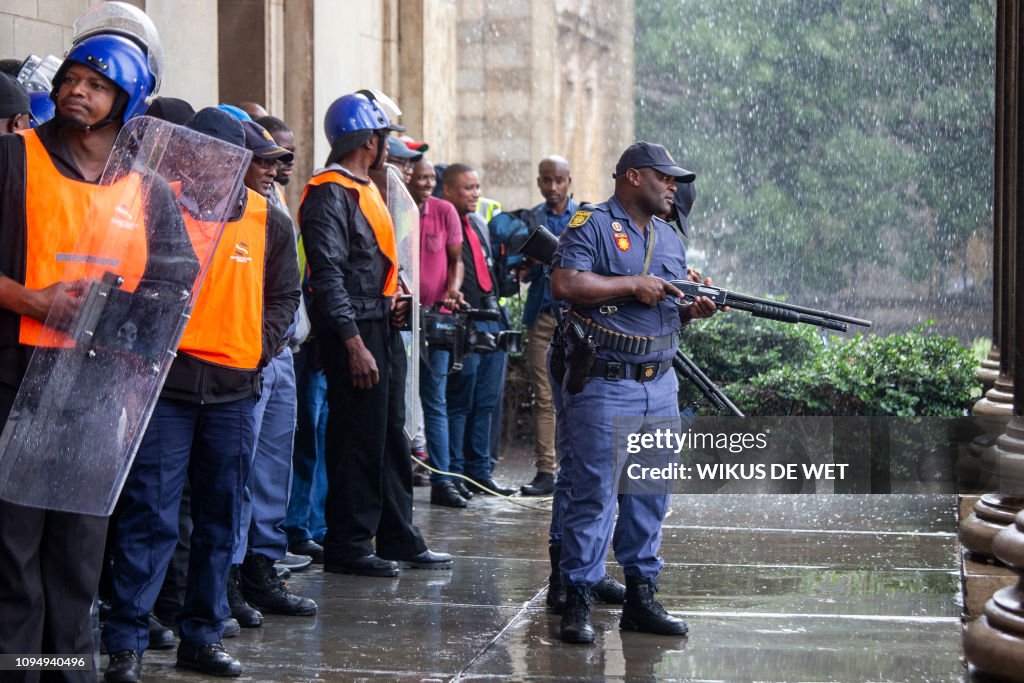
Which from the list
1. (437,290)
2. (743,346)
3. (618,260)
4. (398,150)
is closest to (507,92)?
(743,346)

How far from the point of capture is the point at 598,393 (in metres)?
6.06

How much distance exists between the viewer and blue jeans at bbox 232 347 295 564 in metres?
6.51

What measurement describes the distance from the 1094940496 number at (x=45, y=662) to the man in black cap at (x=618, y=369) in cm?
221

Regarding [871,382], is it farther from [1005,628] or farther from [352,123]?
[1005,628]

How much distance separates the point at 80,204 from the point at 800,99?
35816 mm

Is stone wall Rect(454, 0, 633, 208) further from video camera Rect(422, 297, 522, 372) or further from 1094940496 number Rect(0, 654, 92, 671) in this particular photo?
1094940496 number Rect(0, 654, 92, 671)

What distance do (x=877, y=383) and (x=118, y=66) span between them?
26.1 ft

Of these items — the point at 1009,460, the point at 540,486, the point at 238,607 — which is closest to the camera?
the point at 238,607

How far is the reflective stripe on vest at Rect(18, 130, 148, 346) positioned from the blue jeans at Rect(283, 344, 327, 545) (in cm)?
333

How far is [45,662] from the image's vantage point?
14.1ft

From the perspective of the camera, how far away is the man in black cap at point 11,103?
5.38m

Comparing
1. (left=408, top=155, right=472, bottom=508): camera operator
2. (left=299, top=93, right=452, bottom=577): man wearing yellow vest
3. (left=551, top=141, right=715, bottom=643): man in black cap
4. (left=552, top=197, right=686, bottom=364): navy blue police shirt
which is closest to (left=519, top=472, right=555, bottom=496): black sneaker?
(left=408, top=155, right=472, bottom=508): camera operator

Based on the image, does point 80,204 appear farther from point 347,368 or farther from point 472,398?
point 472,398

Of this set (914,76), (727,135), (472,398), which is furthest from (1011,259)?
(727,135)
